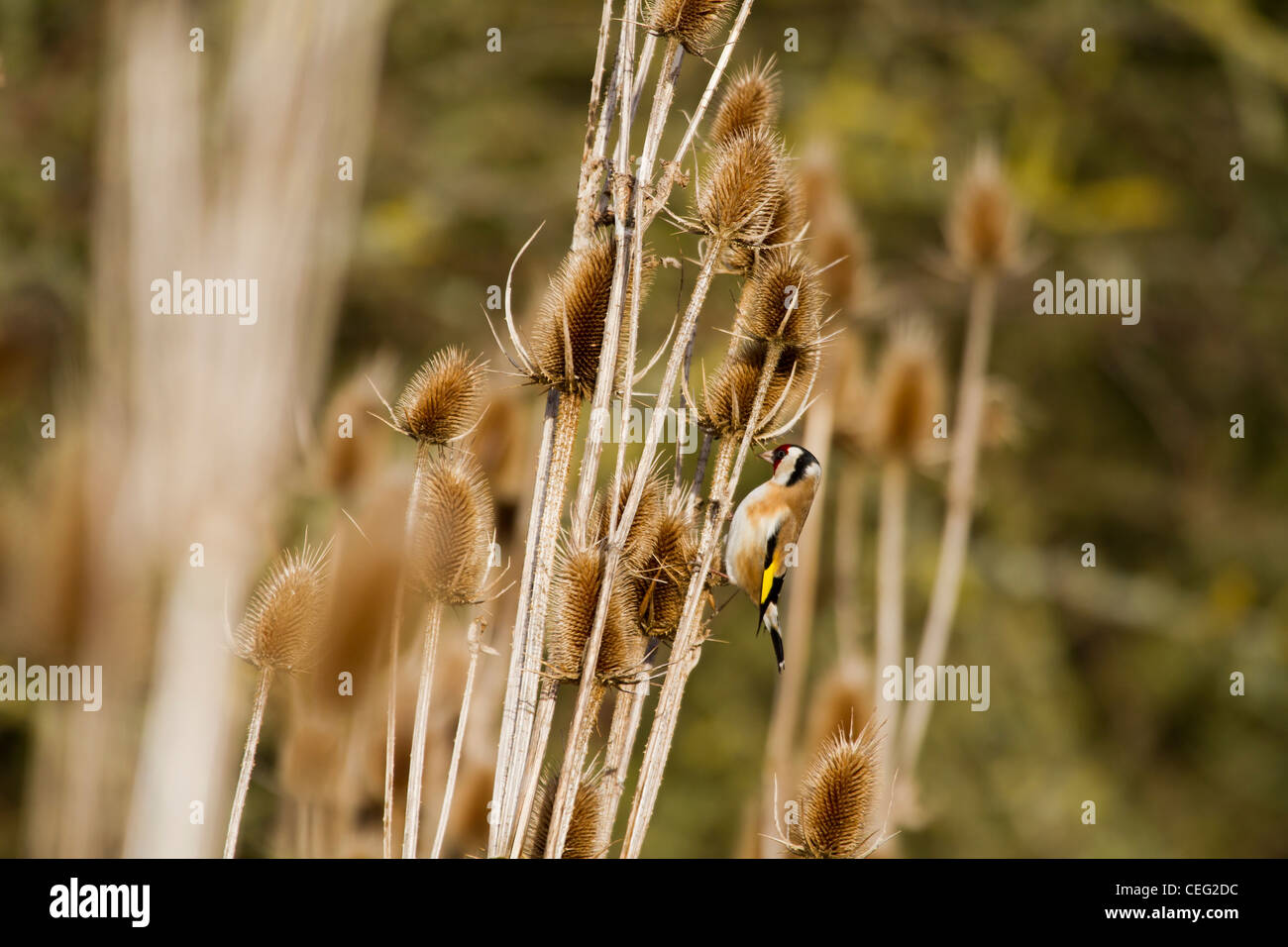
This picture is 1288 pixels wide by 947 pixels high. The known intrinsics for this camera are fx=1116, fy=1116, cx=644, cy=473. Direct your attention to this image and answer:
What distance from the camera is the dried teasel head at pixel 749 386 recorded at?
1.22 meters

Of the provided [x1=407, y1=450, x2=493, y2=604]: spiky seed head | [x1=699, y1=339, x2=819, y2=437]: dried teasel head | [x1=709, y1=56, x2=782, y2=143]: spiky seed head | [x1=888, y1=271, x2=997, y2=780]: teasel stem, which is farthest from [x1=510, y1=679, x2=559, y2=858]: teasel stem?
[x1=888, y1=271, x2=997, y2=780]: teasel stem

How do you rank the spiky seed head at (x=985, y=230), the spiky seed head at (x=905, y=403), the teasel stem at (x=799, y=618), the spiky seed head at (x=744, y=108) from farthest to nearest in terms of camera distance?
the spiky seed head at (x=985, y=230), the spiky seed head at (x=905, y=403), the teasel stem at (x=799, y=618), the spiky seed head at (x=744, y=108)

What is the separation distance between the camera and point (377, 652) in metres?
1.01

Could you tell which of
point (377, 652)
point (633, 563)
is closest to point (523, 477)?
point (633, 563)

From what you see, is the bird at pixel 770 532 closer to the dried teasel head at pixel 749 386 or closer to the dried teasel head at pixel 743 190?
the dried teasel head at pixel 749 386

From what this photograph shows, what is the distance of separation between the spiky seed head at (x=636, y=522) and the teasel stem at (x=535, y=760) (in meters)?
0.15

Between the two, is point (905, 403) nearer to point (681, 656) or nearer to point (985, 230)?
point (985, 230)

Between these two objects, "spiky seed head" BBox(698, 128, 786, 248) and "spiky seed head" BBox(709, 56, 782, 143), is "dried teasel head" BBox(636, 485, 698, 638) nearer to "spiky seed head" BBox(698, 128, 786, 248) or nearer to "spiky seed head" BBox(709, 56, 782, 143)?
"spiky seed head" BBox(698, 128, 786, 248)

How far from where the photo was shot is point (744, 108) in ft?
4.15

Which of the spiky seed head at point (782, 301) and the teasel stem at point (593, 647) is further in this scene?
the spiky seed head at point (782, 301)

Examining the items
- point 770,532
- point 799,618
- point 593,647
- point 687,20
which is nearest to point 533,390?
point 770,532

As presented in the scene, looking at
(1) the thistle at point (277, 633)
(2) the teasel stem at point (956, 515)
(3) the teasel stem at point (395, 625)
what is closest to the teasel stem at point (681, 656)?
(3) the teasel stem at point (395, 625)

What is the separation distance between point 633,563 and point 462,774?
614mm
